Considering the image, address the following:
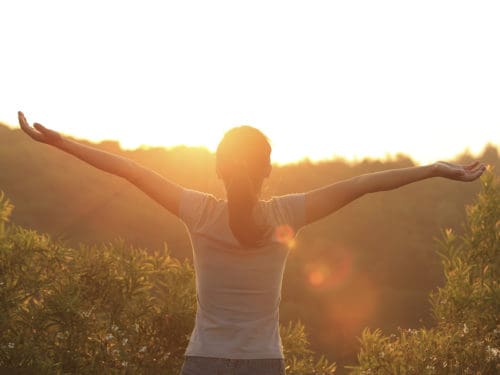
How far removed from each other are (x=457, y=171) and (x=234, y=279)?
29.5 inches

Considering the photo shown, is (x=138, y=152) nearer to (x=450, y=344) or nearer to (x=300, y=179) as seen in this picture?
(x=300, y=179)

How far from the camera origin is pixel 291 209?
207 cm

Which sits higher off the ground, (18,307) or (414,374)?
(18,307)

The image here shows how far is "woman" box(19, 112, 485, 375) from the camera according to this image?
1.96 meters

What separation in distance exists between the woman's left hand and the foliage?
4.25 metres

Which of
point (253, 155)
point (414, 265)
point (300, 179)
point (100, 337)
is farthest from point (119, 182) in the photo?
point (253, 155)

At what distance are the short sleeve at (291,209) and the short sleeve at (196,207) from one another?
18 centimetres

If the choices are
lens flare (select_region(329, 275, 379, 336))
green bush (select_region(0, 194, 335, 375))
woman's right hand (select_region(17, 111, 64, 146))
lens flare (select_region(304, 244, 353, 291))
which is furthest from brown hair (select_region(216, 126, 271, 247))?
lens flare (select_region(304, 244, 353, 291))

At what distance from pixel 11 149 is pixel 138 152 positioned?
718cm

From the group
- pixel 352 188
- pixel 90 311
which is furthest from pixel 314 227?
pixel 352 188

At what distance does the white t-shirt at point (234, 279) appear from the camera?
2014 mm

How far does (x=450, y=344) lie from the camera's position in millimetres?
6551

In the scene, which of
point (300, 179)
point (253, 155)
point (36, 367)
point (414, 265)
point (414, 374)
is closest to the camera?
point (253, 155)

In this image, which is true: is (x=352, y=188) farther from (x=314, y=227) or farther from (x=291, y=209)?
(x=314, y=227)
